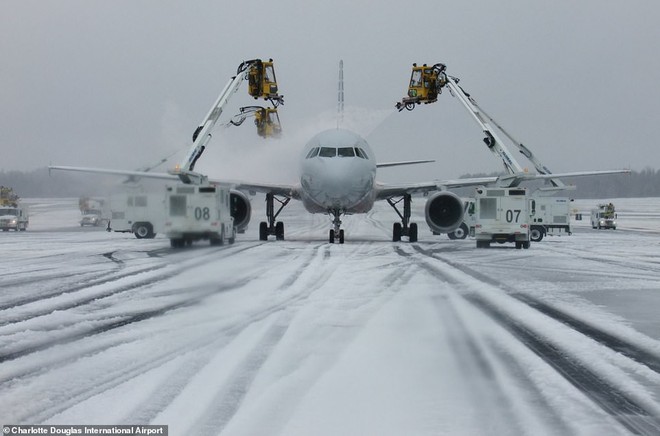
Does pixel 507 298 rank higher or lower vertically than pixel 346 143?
lower

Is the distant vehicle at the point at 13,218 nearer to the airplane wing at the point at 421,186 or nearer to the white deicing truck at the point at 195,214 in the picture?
the white deicing truck at the point at 195,214

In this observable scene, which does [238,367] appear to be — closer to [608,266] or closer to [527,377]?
[527,377]

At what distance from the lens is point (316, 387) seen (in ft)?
22.9

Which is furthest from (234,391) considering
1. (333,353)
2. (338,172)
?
(338,172)

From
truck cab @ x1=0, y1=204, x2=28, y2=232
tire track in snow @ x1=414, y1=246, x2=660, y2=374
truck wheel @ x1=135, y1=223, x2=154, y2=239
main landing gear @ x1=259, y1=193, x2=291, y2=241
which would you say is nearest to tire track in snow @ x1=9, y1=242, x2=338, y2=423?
tire track in snow @ x1=414, y1=246, x2=660, y2=374

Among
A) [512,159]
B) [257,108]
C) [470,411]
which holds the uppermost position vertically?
[257,108]

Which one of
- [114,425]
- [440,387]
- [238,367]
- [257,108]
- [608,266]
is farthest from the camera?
[257,108]

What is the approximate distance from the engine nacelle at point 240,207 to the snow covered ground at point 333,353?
1575cm

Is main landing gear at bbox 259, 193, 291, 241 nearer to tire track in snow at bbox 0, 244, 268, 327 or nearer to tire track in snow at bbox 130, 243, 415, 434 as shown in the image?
tire track in snow at bbox 0, 244, 268, 327

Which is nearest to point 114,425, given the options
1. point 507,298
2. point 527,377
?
point 527,377

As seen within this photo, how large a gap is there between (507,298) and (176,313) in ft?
20.4

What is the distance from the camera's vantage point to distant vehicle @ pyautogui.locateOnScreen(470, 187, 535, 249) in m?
29.7

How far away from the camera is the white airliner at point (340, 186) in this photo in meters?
28.7

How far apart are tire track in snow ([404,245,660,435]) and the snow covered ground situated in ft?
0.08
